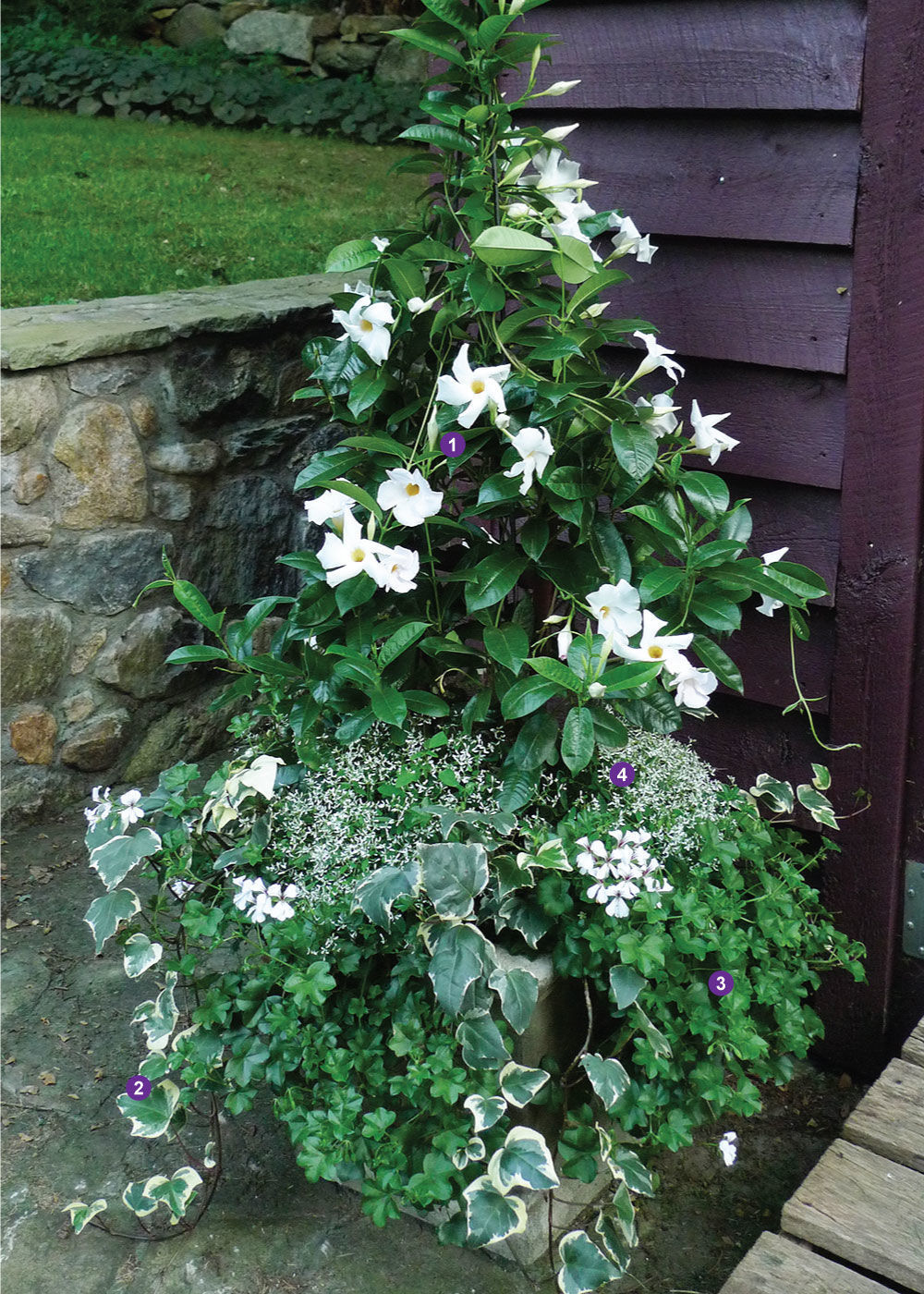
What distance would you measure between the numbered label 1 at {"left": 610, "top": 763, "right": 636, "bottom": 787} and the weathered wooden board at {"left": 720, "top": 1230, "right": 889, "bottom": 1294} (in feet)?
1.95

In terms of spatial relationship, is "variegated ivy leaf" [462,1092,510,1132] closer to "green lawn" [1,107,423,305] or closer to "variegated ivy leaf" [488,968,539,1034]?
"variegated ivy leaf" [488,968,539,1034]

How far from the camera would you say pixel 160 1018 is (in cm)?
172

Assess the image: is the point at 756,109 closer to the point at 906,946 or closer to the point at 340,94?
the point at 906,946

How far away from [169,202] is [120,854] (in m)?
3.74

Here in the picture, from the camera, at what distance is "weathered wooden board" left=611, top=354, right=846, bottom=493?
190cm

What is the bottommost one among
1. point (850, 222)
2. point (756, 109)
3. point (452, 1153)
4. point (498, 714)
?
point (452, 1153)

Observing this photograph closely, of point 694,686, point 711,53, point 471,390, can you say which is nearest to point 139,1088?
point 694,686

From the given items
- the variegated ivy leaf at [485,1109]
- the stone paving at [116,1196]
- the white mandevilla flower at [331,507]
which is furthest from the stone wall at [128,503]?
the variegated ivy leaf at [485,1109]

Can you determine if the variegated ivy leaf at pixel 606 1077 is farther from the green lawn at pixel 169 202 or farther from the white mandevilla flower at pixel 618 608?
the green lawn at pixel 169 202

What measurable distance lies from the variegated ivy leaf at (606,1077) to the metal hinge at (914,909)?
70 cm

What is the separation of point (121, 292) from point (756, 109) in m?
2.27

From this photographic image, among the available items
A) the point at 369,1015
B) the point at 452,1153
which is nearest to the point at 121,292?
the point at 369,1015

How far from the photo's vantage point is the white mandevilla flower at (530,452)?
62.9 inches

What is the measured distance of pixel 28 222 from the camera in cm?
415
